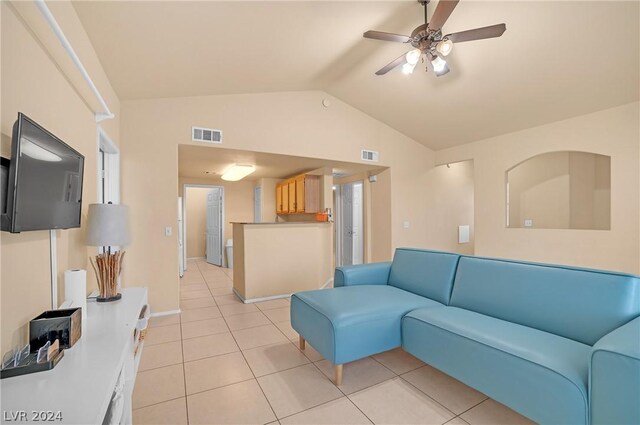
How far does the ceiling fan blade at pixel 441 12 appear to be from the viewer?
1.96 meters

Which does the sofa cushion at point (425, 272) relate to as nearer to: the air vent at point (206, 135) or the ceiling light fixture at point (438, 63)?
the ceiling light fixture at point (438, 63)

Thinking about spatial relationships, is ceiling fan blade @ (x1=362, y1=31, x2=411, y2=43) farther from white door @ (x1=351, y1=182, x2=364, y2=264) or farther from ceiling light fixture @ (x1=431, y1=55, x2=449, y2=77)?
white door @ (x1=351, y1=182, x2=364, y2=264)

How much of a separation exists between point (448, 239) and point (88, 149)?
19.8 ft

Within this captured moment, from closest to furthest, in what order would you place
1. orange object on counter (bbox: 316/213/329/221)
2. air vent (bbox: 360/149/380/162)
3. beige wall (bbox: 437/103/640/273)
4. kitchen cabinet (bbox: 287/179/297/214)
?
beige wall (bbox: 437/103/640/273), air vent (bbox: 360/149/380/162), orange object on counter (bbox: 316/213/329/221), kitchen cabinet (bbox: 287/179/297/214)

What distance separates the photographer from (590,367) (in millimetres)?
1242

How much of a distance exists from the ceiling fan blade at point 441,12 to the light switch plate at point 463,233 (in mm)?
4888

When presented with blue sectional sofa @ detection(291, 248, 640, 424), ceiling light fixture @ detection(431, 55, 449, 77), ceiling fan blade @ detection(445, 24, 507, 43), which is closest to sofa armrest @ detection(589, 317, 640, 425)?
blue sectional sofa @ detection(291, 248, 640, 424)

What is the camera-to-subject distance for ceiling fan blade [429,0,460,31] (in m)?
1.96

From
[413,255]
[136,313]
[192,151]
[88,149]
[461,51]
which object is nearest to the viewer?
[136,313]

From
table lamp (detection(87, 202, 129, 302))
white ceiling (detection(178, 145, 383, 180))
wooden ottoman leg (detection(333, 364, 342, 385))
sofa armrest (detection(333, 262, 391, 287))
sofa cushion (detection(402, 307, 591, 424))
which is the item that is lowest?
wooden ottoman leg (detection(333, 364, 342, 385))

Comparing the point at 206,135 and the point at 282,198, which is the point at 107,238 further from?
the point at 282,198

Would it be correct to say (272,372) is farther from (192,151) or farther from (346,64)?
(346,64)

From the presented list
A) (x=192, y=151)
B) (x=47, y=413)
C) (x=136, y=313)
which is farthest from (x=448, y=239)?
(x=47, y=413)

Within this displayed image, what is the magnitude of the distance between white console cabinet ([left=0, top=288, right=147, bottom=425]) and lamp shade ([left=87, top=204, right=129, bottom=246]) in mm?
639
